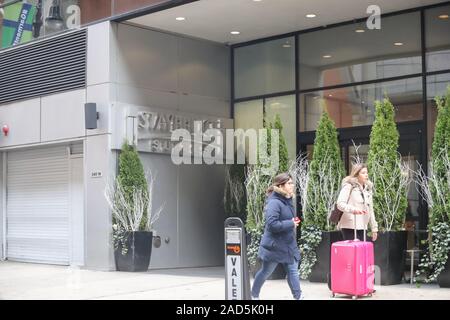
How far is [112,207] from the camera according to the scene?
14.0 meters

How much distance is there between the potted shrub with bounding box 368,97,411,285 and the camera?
36.4 feet

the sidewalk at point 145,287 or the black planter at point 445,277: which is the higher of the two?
the black planter at point 445,277

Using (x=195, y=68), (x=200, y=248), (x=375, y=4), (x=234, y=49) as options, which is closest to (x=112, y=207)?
(x=200, y=248)

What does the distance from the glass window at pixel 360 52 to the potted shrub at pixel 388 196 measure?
91.8 inches

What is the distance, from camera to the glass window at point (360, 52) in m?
13.6

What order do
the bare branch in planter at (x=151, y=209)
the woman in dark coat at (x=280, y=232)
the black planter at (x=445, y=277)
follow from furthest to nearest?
the bare branch in planter at (x=151, y=209)
the black planter at (x=445, y=277)
the woman in dark coat at (x=280, y=232)

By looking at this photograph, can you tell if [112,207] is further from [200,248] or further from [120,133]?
[200,248]

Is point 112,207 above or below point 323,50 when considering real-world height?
below

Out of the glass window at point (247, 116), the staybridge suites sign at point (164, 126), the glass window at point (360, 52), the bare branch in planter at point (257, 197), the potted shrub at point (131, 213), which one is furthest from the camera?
the glass window at point (247, 116)

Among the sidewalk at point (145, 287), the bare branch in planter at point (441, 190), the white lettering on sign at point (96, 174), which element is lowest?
the sidewalk at point (145, 287)

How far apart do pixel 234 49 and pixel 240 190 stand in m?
3.37

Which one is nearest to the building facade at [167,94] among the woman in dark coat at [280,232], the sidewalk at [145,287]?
the sidewalk at [145,287]

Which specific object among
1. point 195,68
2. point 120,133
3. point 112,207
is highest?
point 195,68

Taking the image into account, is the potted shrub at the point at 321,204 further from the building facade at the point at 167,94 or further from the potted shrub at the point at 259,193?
the building facade at the point at 167,94
